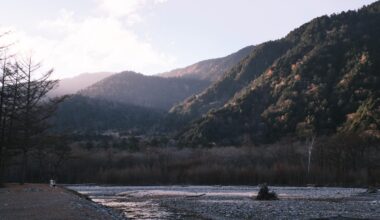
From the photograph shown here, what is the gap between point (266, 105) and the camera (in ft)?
434

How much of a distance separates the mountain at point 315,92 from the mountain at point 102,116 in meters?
39.1

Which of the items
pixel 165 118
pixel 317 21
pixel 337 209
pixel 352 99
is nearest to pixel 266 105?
pixel 352 99

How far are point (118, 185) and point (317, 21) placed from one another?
9808 cm

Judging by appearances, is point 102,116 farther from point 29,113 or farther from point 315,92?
point 29,113

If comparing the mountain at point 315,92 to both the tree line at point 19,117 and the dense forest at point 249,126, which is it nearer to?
the dense forest at point 249,126

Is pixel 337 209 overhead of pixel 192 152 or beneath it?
beneath

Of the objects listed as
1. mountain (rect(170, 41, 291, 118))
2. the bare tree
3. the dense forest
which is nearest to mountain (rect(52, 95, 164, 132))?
the dense forest

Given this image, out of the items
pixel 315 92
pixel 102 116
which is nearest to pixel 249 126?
pixel 315 92

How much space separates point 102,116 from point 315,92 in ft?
257

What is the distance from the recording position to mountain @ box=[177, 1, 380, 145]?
111344 mm

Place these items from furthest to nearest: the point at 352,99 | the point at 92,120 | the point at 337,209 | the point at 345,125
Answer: the point at 92,120 < the point at 352,99 < the point at 345,125 < the point at 337,209

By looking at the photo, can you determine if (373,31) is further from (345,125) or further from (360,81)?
(345,125)

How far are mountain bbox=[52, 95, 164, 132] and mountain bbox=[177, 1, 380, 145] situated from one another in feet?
128

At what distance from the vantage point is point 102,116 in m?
178
